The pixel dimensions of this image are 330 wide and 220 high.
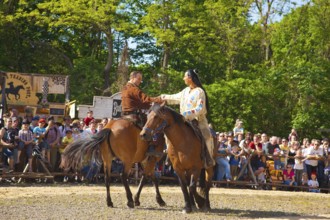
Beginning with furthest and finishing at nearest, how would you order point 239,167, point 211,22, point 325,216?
point 211,22, point 239,167, point 325,216

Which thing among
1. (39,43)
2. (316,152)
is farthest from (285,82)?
(39,43)

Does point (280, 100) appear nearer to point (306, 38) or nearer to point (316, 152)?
point (306, 38)

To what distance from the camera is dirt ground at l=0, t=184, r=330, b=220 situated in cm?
1213

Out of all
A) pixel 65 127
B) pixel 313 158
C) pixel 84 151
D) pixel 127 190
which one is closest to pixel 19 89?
pixel 65 127

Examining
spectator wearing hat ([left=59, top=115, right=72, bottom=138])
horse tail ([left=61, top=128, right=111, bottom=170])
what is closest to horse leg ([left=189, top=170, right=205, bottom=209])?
horse tail ([left=61, top=128, right=111, bottom=170])

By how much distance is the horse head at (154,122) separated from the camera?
39.9ft

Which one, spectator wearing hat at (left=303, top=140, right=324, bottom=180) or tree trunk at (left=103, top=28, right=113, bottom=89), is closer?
spectator wearing hat at (left=303, top=140, right=324, bottom=180)

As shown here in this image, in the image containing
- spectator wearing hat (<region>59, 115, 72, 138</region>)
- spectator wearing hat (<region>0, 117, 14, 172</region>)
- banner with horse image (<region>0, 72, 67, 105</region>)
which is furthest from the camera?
banner with horse image (<region>0, 72, 67, 105</region>)

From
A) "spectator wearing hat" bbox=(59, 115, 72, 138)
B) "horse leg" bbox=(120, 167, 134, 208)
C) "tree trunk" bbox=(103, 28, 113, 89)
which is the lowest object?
"horse leg" bbox=(120, 167, 134, 208)

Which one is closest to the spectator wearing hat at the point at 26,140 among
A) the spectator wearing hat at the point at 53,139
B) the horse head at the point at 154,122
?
the spectator wearing hat at the point at 53,139

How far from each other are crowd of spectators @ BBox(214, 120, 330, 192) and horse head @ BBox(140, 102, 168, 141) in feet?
29.2

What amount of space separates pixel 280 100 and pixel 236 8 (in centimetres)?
528

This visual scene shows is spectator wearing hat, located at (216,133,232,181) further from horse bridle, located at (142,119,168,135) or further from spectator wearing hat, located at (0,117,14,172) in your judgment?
horse bridle, located at (142,119,168,135)

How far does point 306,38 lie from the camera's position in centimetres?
3591
